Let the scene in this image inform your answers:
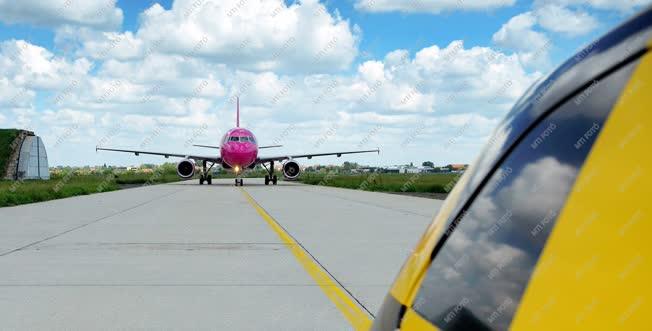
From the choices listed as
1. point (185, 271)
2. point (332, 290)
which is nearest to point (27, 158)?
point (185, 271)

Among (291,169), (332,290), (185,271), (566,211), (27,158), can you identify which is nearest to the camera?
(566,211)

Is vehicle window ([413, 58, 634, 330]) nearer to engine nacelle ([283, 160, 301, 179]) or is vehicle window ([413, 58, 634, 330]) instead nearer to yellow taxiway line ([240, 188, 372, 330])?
yellow taxiway line ([240, 188, 372, 330])

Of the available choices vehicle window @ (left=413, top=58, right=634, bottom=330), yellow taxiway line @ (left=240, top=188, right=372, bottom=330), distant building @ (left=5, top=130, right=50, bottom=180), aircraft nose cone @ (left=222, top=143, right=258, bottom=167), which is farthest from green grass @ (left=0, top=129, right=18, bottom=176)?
vehicle window @ (left=413, top=58, right=634, bottom=330)

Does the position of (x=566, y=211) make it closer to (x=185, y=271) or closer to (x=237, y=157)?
(x=185, y=271)

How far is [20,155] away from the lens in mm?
59875

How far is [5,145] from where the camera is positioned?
57562 millimetres

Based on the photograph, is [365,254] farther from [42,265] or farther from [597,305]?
[597,305]

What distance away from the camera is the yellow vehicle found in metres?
1.18

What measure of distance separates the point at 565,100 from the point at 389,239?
411 inches

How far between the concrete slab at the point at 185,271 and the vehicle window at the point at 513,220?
3932 millimetres

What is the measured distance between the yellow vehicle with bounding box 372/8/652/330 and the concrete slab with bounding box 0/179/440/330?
399cm

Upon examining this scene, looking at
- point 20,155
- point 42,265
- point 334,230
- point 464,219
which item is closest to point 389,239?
point 334,230

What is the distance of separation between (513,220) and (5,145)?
62.4 metres

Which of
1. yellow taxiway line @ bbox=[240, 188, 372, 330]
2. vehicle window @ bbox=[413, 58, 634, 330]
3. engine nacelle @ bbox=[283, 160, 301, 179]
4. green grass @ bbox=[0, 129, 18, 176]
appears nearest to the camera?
vehicle window @ bbox=[413, 58, 634, 330]
